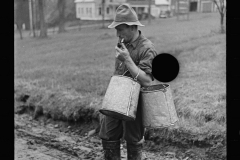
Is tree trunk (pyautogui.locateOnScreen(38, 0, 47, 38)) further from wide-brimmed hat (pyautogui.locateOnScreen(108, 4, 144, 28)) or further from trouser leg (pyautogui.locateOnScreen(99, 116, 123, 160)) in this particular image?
trouser leg (pyautogui.locateOnScreen(99, 116, 123, 160))

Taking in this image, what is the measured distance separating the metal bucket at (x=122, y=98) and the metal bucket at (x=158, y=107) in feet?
0.37

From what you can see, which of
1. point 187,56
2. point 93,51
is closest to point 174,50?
point 187,56

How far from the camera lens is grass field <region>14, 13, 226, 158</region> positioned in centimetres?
410

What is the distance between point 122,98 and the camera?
106 inches

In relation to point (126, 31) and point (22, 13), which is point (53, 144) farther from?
point (22, 13)

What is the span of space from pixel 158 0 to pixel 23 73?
3136 millimetres

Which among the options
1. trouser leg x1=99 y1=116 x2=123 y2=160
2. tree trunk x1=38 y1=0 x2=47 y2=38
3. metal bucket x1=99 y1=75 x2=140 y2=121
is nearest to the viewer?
metal bucket x1=99 y1=75 x2=140 y2=121

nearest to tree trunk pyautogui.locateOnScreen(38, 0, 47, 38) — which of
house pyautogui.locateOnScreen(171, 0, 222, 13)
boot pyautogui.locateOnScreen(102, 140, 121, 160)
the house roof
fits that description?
the house roof

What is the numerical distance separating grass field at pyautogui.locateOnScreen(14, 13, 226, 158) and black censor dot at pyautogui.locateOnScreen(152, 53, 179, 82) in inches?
39.5

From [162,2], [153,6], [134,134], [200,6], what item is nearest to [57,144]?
[134,134]

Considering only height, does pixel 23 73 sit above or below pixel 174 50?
below

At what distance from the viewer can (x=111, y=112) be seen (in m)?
2.77
